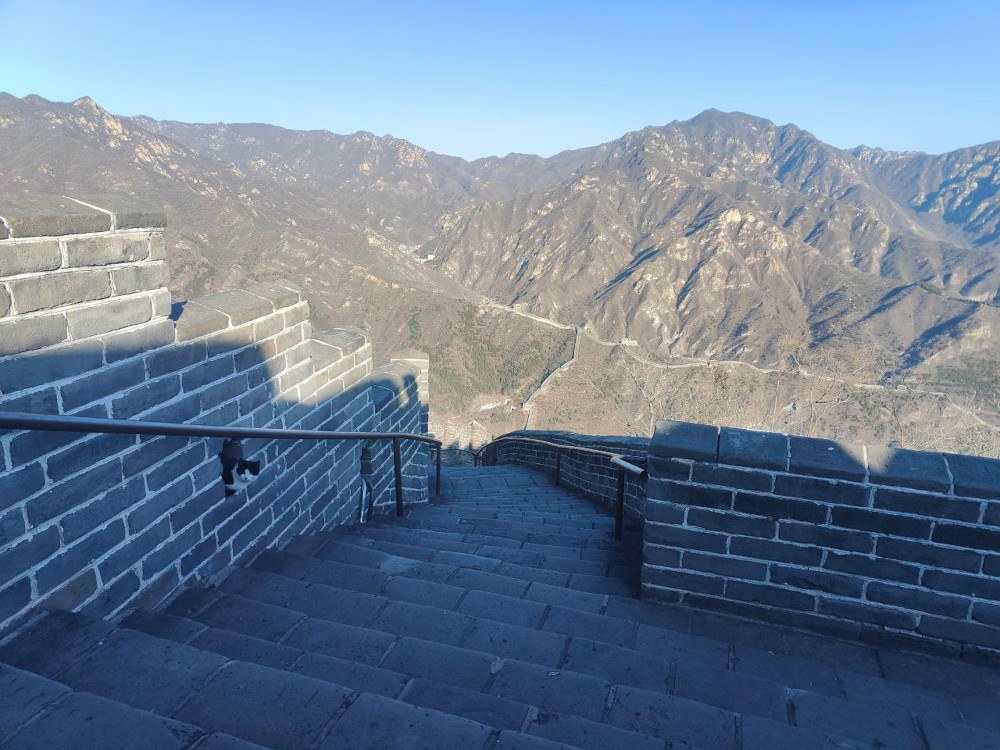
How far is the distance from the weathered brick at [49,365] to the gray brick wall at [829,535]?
238 centimetres

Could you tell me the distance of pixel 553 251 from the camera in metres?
101

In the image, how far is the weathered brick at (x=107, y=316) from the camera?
6.66ft

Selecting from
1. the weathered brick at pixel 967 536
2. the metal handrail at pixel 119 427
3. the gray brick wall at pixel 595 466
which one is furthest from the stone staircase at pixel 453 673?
the gray brick wall at pixel 595 466

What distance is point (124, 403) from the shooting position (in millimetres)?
2256

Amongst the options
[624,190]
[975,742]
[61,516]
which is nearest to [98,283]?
[61,516]

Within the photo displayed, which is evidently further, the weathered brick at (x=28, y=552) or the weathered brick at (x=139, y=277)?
the weathered brick at (x=139, y=277)

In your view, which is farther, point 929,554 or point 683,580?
point 683,580

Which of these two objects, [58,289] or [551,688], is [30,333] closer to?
[58,289]

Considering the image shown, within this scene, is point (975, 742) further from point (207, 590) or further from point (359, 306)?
point (359, 306)

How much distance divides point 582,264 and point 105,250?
310 feet

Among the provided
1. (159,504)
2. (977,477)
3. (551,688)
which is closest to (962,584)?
(977,477)

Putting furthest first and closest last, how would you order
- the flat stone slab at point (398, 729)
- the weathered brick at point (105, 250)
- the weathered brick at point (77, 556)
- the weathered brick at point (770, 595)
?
1. the weathered brick at point (770, 595)
2. the weathered brick at point (105, 250)
3. the weathered brick at point (77, 556)
4. the flat stone slab at point (398, 729)

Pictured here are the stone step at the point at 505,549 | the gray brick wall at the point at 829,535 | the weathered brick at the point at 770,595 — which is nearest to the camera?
the gray brick wall at the point at 829,535

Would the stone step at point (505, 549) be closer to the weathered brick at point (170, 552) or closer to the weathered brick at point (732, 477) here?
the weathered brick at point (732, 477)
